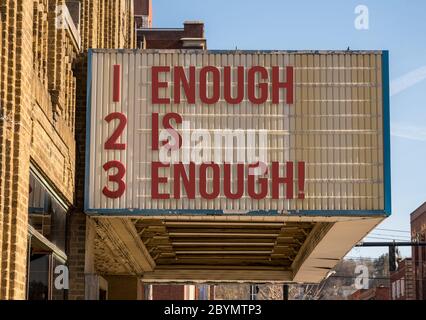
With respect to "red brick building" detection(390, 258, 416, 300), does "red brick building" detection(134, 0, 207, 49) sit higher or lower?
higher

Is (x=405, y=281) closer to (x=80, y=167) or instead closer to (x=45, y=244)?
(x=80, y=167)

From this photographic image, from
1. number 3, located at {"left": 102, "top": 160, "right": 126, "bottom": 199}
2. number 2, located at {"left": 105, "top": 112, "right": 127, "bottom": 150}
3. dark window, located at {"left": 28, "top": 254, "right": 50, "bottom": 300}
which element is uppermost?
number 2, located at {"left": 105, "top": 112, "right": 127, "bottom": 150}

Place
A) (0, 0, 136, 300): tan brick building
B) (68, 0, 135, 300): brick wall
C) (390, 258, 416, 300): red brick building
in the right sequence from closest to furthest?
1. (0, 0, 136, 300): tan brick building
2. (68, 0, 135, 300): brick wall
3. (390, 258, 416, 300): red brick building

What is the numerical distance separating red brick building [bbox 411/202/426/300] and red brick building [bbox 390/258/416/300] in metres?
1.35

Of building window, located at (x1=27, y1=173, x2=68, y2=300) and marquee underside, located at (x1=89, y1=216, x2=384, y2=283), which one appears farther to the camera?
marquee underside, located at (x1=89, y1=216, x2=384, y2=283)

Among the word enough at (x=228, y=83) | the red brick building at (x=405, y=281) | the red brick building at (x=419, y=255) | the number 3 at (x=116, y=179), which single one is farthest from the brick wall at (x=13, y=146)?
the red brick building at (x=405, y=281)

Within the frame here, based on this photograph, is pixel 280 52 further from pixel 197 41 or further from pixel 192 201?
pixel 197 41

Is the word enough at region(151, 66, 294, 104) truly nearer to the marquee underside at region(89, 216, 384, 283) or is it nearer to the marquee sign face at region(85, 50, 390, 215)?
the marquee sign face at region(85, 50, 390, 215)

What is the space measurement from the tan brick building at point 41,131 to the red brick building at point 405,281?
66.3 meters

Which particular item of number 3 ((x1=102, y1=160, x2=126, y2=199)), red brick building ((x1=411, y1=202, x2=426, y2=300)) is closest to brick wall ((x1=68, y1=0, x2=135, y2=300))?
number 3 ((x1=102, y1=160, x2=126, y2=199))

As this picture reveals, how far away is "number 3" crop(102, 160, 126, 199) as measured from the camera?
17406 mm

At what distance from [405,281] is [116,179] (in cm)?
7128

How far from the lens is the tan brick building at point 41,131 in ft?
42.2

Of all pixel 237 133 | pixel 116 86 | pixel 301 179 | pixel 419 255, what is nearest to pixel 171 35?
pixel 419 255
